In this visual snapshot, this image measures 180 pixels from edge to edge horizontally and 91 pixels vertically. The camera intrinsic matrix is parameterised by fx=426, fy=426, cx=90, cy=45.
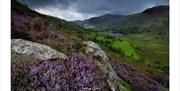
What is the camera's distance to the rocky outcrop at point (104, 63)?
2764 millimetres

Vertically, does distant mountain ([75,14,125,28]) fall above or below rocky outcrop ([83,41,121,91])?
above

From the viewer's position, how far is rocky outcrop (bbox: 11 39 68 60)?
2686mm

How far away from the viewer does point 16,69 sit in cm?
267

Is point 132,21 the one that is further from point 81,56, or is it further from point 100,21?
point 81,56

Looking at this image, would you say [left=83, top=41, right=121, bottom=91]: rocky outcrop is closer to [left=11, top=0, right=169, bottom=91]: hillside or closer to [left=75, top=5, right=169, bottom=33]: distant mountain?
[left=11, top=0, right=169, bottom=91]: hillside

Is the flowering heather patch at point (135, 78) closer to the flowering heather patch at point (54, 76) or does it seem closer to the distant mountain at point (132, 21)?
the flowering heather patch at point (54, 76)

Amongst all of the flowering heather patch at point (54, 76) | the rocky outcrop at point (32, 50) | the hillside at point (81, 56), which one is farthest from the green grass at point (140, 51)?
the rocky outcrop at point (32, 50)

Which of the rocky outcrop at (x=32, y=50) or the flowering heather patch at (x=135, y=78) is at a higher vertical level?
the rocky outcrop at (x=32, y=50)

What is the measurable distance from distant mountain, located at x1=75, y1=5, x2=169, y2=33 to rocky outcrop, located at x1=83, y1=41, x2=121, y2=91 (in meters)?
0.14

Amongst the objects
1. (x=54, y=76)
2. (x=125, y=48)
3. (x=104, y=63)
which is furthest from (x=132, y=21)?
(x=54, y=76)

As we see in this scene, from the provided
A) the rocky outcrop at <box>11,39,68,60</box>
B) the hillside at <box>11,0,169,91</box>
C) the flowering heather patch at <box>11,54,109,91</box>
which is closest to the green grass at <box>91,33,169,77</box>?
the hillside at <box>11,0,169,91</box>

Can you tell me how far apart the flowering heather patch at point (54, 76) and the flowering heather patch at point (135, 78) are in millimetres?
143
